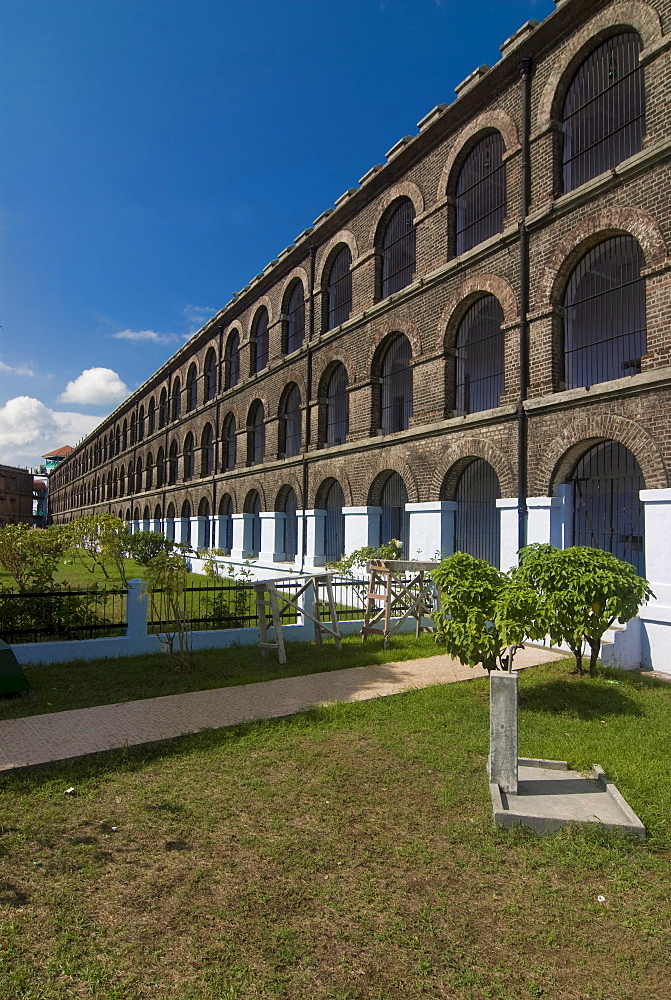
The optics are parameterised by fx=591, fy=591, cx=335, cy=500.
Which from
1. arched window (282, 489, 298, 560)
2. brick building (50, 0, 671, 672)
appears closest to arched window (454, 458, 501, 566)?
brick building (50, 0, 671, 672)

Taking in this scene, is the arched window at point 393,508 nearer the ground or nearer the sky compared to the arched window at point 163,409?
nearer the ground

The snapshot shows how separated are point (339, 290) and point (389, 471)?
23.5 feet

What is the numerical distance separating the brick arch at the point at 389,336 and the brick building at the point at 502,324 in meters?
0.06

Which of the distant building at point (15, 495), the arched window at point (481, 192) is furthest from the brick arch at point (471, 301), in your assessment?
the distant building at point (15, 495)

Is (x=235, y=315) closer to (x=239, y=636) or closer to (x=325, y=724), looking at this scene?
(x=239, y=636)

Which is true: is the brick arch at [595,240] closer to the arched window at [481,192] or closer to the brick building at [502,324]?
the brick building at [502,324]

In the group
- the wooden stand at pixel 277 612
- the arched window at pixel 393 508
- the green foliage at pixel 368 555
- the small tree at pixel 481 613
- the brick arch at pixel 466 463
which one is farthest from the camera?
the arched window at pixel 393 508

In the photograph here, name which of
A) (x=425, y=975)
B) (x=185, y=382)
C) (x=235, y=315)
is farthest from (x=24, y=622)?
(x=185, y=382)

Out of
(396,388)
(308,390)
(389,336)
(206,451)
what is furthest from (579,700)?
(206,451)

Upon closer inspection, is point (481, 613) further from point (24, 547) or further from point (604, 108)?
point (604, 108)

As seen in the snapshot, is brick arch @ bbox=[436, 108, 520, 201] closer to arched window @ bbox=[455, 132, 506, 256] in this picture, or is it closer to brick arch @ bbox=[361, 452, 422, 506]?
arched window @ bbox=[455, 132, 506, 256]

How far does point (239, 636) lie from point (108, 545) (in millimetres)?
8712

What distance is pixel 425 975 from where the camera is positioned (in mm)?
2721

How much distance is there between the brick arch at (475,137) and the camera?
1208 centimetres
